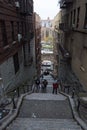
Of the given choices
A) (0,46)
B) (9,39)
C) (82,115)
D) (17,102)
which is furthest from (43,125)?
(9,39)

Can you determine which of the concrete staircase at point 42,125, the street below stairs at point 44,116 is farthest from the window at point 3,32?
the concrete staircase at point 42,125

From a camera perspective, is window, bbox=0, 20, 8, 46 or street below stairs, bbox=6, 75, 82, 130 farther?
window, bbox=0, 20, 8, 46

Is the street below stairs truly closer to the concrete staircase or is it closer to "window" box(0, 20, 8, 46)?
the concrete staircase

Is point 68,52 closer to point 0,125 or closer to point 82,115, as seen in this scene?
point 82,115

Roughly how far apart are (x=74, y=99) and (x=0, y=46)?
585 centimetres

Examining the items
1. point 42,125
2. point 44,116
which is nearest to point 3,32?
point 44,116

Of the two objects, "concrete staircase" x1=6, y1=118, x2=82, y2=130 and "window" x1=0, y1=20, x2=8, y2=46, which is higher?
"window" x1=0, y1=20, x2=8, y2=46

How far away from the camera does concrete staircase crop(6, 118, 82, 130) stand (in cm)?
815

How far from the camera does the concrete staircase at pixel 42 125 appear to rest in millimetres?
8148

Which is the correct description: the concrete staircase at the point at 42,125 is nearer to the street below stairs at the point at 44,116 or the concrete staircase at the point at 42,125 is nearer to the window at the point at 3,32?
the street below stairs at the point at 44,116

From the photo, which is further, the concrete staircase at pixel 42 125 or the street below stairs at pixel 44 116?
the street below stairs at pixel 44 116

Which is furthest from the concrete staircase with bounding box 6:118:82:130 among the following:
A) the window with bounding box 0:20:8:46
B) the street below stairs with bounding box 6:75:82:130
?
the window with bounding box 0:20:8:46

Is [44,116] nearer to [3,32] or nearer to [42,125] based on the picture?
[42,125]

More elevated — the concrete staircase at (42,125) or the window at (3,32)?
the window at (3,32)
